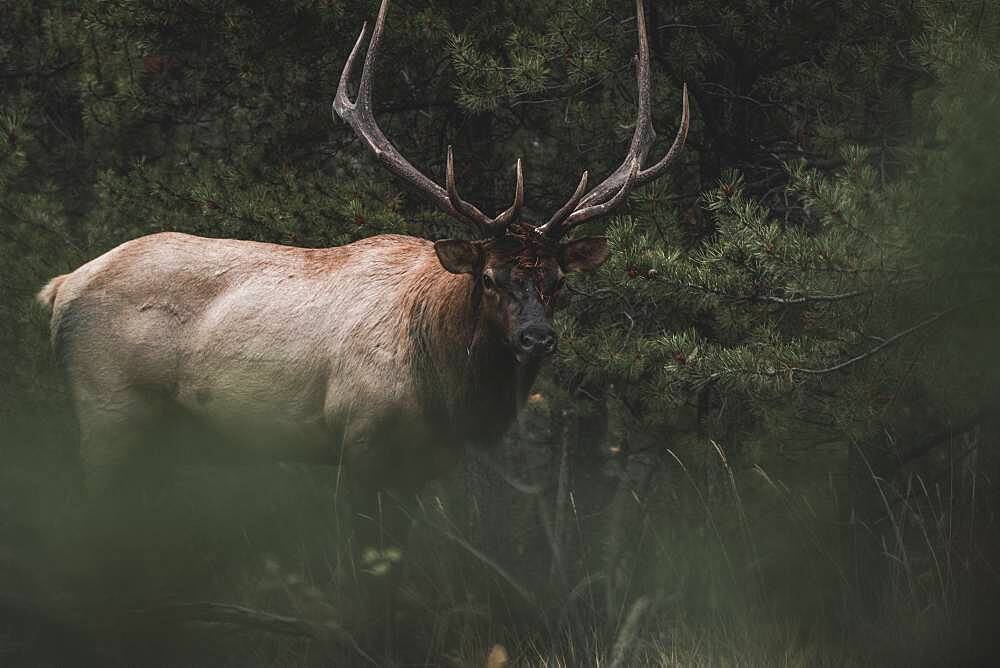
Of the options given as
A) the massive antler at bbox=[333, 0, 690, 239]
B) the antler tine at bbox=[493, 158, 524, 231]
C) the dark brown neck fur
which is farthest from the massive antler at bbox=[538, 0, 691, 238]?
the dark brown neck fur

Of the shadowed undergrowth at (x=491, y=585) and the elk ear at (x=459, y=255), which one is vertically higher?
the elk ear at (x=459, y=255)

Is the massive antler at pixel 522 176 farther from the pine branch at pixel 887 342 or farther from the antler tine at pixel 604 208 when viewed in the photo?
the pine branch at pixel 887 342

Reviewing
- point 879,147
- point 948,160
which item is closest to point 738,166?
point 879,147

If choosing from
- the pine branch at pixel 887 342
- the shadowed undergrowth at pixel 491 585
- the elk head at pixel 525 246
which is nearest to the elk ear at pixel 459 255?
the elk head at pixel 525 246

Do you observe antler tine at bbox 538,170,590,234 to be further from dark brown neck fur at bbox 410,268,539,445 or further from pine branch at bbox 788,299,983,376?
pine branch at bbox 788,299,983,376

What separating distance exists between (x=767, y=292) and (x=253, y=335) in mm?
2275

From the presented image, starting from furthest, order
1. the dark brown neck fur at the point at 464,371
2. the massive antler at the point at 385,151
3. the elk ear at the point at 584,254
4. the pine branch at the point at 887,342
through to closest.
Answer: the dark brown neck fur at the point at 464,371
the elk ear at the point at 584,254
the massive antler at the point at 385,151
the pine branch at the point at 887,342

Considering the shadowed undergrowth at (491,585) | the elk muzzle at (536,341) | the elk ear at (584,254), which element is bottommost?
the shadowed undergrowth at (491,585)

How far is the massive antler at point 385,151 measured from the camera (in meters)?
4.55

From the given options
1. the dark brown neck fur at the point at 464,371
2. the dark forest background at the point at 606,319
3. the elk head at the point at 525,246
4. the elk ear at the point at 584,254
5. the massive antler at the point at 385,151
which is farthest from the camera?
the dark brown neck fur at the point at 464,371

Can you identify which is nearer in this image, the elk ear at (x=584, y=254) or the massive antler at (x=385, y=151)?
the massive antler at (x=385, y=151)

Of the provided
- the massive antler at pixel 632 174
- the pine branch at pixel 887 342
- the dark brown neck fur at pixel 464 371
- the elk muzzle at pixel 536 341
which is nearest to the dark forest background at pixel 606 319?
the pine branch at pixel 887 342

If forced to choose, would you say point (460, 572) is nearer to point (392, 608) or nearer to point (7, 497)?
point (392, 608)

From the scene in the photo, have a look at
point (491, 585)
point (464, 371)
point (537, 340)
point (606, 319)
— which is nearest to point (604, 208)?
point (537, 340)
